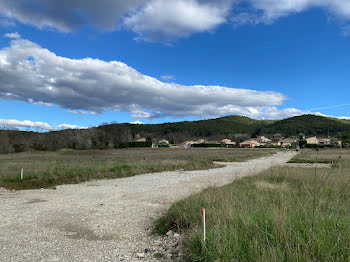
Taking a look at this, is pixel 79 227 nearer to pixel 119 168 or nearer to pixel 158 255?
pixel 158 255

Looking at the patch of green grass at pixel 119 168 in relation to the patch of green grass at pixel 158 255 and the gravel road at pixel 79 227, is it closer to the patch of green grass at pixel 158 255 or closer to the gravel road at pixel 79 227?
the gravel road at pixel 79 227

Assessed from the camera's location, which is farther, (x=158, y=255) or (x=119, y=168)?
(x=119, y=168)

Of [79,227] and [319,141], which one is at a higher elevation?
[319,141]

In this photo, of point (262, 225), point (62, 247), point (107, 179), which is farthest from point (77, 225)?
point (107, 179)

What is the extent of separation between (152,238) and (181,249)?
152 centimetres

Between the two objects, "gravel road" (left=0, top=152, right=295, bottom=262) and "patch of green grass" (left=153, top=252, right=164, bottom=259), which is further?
"gravel road" (left=0, top=152, right=295, bottom=262)

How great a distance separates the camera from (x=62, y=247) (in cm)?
591

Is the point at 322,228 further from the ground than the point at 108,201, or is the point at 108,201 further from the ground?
the point at 322,228

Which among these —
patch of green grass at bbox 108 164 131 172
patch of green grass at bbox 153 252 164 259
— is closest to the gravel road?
patch of green grass at bbox 153 252 164 259

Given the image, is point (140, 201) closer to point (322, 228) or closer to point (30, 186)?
point (322, 228)

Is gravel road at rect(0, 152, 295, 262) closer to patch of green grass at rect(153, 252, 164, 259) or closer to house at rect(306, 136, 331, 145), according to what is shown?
patch of green grass at rect(153, 252, 164, 259)

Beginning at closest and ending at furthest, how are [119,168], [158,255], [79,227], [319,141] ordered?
1. [158,255]
2. [79,227]
3. [319,141]
4. [119,168]

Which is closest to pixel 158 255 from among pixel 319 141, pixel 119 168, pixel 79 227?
pixel 79 227

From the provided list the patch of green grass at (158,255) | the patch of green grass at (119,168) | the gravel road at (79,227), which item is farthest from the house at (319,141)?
the patch of green grass at (119,168)
